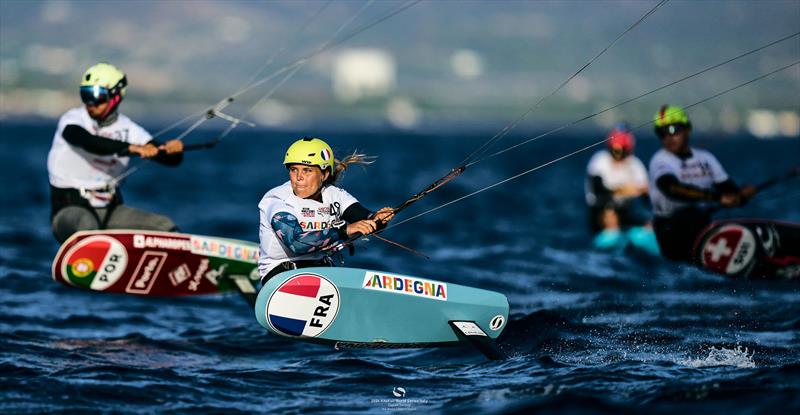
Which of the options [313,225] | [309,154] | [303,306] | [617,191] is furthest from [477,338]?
[617,191]

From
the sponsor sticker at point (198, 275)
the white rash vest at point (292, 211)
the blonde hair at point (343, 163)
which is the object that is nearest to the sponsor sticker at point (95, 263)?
the sponsor sticker at point (198, 275)

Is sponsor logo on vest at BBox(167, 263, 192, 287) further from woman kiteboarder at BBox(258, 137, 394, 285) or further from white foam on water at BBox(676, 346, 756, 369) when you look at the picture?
white foam on water at BBox(676, 346, 756, 369)

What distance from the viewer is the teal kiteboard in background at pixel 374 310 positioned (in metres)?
9.21

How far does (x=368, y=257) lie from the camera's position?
1841 centimetres

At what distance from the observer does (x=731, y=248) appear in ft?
43.6

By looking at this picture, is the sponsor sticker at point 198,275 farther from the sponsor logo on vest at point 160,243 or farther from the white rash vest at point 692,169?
the white rash vest at point 692,169

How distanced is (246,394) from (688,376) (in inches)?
131

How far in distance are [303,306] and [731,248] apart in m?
6.29

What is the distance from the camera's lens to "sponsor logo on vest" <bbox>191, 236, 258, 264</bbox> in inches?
477

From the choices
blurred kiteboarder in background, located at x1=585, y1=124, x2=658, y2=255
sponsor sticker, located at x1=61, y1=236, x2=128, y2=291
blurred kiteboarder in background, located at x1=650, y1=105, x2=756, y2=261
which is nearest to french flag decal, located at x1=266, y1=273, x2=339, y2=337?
sponsor sticker, located at x1=61, y1=236, x2=128, y2=291

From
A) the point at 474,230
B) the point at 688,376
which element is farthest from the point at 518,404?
the point at 474,230

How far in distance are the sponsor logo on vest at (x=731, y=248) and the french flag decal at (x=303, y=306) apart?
19.3ft

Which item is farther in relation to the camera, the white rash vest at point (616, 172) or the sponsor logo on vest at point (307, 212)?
the white rash vest at point (616, 172)

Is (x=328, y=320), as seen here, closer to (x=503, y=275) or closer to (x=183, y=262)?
(x=183, y=262)
